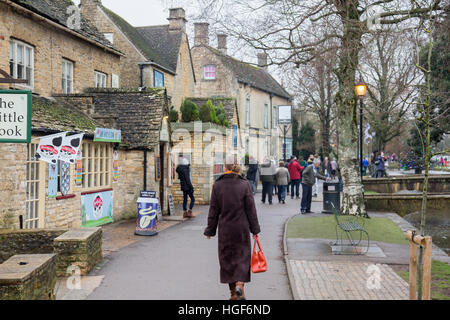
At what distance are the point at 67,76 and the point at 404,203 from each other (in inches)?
513

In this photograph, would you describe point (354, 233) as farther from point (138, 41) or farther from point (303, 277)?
point (138, 41)

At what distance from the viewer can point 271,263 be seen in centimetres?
951

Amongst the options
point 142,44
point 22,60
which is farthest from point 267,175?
point 142,44

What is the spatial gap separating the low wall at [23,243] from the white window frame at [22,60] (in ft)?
19.5

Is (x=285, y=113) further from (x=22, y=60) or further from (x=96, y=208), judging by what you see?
(x=22, y=60)

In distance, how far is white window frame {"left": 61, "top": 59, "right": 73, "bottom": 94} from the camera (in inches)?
634

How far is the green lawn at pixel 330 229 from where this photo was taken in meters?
12.2

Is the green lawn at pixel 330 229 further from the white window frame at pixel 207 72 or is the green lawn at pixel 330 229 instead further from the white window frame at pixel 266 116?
the white window frame at pixel 266 116

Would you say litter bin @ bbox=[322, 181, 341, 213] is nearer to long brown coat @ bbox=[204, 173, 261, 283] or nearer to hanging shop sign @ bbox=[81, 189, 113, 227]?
hanging shop sign @ bbox=[81, 189, 113, 227]

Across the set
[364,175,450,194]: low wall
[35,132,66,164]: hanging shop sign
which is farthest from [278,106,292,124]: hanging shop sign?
[35,132,66,164]: hanging shop sign

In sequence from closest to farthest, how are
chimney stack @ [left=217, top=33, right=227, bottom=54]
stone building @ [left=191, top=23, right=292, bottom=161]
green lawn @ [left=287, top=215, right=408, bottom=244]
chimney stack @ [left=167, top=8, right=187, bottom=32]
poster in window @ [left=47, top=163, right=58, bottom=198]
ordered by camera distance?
poster in window @ [left=47, top=163, right=58, bottom=198] < green lawn @ [left=287, top=215, right=408, bottom=244] < chimney stack @ [left=217, top=33, right=227, bottom=54] < chimney stack @ [left=167, top=8, right=187, bottom=32] < stone building @ [left=191, top=23, right=292, bottom=161]

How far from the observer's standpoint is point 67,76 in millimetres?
16406

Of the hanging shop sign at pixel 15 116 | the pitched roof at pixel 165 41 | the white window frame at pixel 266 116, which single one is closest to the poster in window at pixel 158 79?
the pitched roof at pixel 165 41

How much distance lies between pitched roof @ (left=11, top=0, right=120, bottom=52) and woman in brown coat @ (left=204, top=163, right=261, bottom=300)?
362 inches
